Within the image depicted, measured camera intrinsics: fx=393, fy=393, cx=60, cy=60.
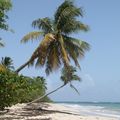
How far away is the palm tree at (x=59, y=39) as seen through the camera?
24.3 meters

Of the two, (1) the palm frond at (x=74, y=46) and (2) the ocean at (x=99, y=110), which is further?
(2) the ocean at (x=99, y=110)

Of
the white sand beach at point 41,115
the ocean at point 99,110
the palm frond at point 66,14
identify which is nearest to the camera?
the white sand beach at point 41,115

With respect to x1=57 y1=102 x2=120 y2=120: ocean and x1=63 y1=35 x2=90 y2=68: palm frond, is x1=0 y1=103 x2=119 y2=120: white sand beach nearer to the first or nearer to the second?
x1=63 y1=35 x2=90 y2=68: palm frond

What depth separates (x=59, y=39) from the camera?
25.0 metres

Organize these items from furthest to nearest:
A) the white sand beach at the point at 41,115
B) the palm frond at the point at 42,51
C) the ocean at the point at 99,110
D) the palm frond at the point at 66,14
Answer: the ocean at the point at 99,110, the palm frond at the point at 66,14, the palm frond at the point at 42,51, the white sand beach at the point at 41,115

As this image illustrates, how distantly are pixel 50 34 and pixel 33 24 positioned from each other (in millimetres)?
2735

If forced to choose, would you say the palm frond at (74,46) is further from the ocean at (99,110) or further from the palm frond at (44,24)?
the ocean at (99,110)

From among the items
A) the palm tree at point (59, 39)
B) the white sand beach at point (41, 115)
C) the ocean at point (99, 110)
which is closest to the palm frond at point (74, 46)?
the palm tree at point (59, 39)

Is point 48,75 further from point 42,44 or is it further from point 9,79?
point 9,79

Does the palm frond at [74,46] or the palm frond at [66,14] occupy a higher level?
the palm frond at [66,14]

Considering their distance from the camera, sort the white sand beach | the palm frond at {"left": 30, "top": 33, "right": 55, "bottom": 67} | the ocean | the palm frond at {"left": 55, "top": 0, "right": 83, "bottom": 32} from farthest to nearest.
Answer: the ocean
the palm frond at {"left": 55, "top": 0, "right": 83, "bottom": 32}
the palm frond at {"left": 30, "top": 33, "right": 55, "bottom": 67}
the white sand beach

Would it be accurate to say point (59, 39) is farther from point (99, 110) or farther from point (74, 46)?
point (99, 110)

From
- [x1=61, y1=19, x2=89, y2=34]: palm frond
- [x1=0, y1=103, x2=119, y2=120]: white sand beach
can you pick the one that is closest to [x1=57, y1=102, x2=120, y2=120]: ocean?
[x1=0, y1=103, x2=119, y2=120]: white sand beach

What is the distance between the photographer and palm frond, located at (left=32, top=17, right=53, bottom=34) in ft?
86.8
